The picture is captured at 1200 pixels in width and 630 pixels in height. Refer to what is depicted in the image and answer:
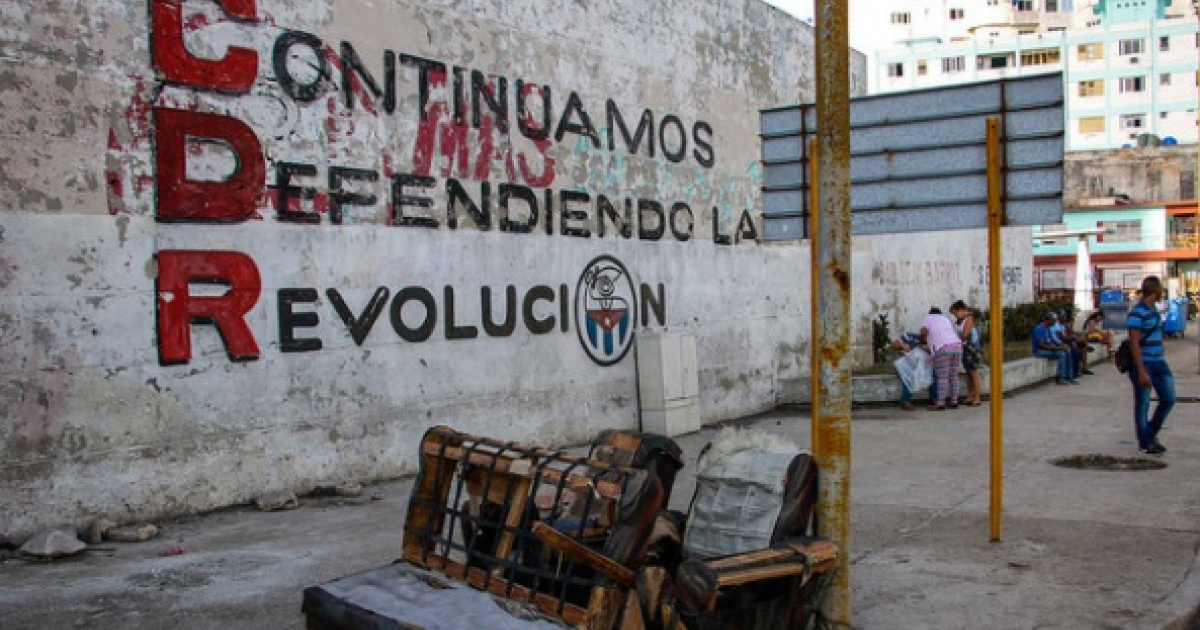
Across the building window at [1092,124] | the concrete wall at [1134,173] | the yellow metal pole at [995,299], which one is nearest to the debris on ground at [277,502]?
the yellow metal pole at [995,299]

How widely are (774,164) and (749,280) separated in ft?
24.8

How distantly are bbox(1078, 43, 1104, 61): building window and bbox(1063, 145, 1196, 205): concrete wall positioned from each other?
15.8 m

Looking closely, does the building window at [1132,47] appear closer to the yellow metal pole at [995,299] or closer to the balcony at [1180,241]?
the balcony at [1180,241]

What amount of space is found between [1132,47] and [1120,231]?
22640 mm

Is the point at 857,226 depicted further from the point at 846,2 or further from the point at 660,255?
the point at 660,255

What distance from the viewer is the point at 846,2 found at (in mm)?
4758

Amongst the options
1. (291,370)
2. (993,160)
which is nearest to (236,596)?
(291,370)

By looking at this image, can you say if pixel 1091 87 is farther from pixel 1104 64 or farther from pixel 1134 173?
pixel 1134 173

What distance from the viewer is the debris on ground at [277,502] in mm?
8016

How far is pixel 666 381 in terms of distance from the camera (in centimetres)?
1190

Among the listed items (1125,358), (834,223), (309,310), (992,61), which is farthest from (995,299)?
(992,61)

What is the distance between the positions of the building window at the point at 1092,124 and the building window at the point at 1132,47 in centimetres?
464

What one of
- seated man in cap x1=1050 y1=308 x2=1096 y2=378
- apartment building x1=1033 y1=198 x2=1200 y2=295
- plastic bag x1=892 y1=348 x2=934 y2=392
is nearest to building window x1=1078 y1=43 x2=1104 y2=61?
apartment building x1=1033 y1=198 x2=1200 y2=295

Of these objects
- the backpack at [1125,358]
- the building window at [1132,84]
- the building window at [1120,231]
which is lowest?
the backpack at [1125,358]
